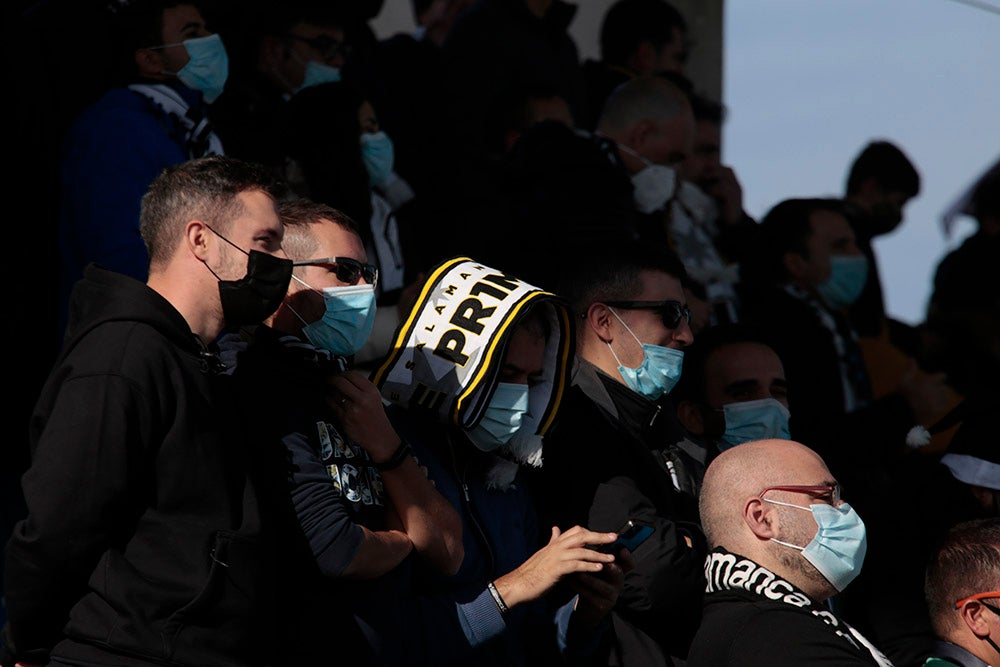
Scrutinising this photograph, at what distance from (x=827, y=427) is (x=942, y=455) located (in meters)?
0.74

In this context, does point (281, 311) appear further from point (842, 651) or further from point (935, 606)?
point (935, 606)

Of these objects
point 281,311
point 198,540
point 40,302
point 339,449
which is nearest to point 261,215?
point 281,311

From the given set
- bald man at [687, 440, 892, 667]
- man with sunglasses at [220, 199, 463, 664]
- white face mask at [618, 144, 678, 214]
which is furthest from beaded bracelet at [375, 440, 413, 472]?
white face mask at [618, 144, 678, 214]

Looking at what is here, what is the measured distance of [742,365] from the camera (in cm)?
627

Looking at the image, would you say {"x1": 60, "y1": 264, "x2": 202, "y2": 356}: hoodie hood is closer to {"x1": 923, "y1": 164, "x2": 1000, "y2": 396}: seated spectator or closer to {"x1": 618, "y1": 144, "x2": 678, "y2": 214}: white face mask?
{"x1": 618, "y1": 144, "x2": 678, "y2": 214}: white face mask

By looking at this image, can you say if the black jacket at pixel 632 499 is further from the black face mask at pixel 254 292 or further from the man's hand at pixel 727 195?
the man's hand at pixel 727 195

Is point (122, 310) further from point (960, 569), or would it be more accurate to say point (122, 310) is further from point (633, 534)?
point (960, 569)

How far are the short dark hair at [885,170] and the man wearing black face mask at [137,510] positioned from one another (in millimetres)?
6902

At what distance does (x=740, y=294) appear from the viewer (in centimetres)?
823

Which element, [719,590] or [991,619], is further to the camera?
[991,619]

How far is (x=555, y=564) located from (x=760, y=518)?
2.92 ft

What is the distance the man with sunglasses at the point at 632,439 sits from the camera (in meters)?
4.81

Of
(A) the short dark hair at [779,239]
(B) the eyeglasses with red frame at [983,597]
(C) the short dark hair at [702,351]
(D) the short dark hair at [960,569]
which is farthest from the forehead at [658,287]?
(A) the short dark hair at [779,239]

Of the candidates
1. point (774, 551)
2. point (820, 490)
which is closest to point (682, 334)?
point (820, 490)
